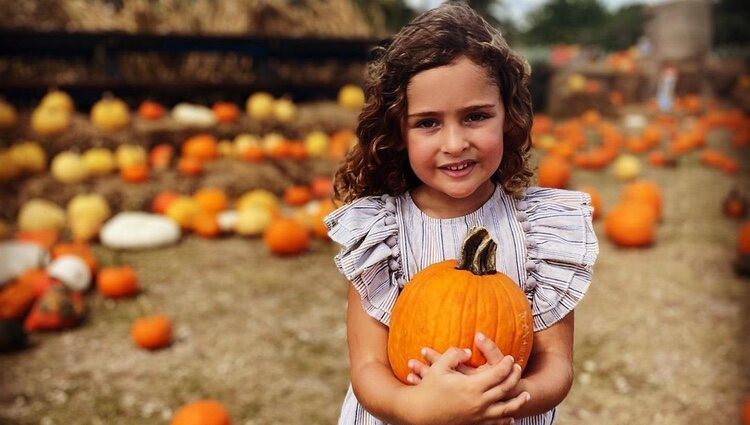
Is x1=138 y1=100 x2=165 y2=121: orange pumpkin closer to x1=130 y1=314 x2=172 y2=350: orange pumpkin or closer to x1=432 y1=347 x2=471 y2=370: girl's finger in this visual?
x1=130 y1=314 x2=172 y2=350: orange pumpkin

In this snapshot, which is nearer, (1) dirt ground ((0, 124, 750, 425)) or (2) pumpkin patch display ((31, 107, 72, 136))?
(1) dirt ground ((0, 124, 750, 425))

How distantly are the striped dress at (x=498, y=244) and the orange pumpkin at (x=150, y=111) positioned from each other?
650 centimetres

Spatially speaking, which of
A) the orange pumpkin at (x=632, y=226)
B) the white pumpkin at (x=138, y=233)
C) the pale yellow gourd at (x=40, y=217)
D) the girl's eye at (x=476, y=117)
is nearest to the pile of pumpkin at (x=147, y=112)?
the pale yellow gourd at (x=40, y=217)

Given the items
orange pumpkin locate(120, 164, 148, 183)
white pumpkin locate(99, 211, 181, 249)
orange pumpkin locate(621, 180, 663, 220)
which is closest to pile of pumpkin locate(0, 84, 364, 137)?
orange pumpkin locate(120, 164, 148, 183)

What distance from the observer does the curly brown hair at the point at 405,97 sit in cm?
168

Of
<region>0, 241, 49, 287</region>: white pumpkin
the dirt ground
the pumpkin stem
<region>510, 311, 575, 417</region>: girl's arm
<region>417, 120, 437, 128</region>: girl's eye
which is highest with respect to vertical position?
<region>417, 120, 437, 128</region>: girl's eye

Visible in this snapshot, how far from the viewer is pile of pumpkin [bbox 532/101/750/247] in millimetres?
5777

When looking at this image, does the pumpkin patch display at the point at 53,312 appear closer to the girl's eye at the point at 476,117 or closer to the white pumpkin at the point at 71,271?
the white pumpkin at the point at 71,271

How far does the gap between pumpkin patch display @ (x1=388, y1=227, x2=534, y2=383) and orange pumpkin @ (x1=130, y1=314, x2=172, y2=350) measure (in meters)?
2.76

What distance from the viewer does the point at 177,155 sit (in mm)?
7707

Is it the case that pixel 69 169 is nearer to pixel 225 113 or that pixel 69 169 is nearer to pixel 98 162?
pixel 98 162

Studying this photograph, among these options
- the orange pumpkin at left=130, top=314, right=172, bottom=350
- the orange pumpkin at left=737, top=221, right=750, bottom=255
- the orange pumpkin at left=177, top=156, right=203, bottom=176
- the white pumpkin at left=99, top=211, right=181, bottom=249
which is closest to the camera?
the orange pumpkin at left=130, top=314, right=172, bottom=350

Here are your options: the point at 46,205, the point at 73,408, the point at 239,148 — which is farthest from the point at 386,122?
the point at 239,148

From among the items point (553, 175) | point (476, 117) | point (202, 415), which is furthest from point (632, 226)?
point (476, 117)
